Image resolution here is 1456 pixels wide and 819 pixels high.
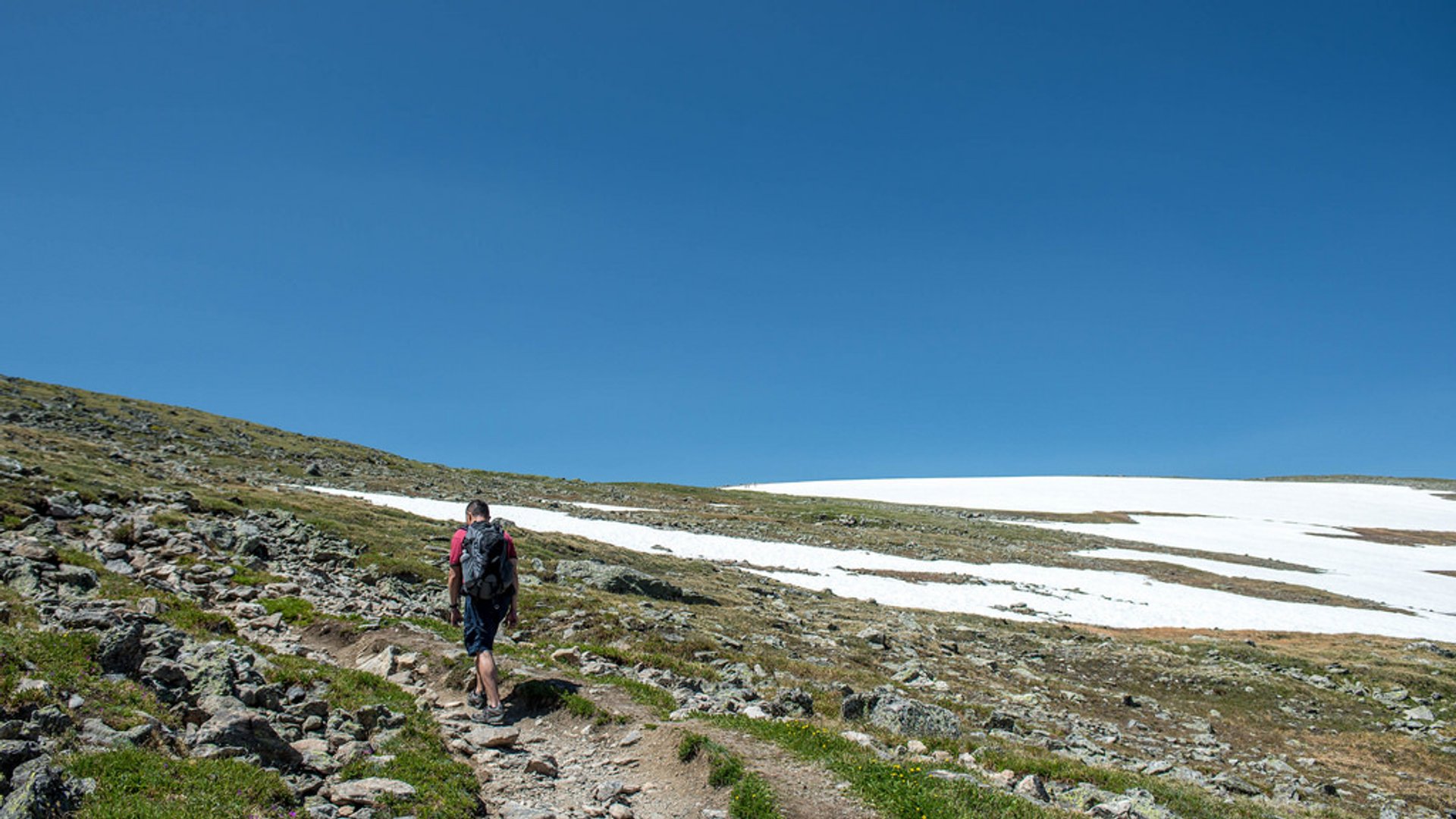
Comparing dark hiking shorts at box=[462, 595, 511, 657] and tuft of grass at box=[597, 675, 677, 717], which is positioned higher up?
dark hiking shorts at box=[462, 595, 511, 657]

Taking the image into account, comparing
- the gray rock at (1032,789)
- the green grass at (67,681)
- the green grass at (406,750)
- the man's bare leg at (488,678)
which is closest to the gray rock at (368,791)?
the green grass at (406,750)

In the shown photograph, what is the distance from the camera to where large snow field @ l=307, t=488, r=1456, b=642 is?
150 ft

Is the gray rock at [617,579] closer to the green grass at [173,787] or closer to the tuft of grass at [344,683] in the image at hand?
the tuft of grass at [344,683]

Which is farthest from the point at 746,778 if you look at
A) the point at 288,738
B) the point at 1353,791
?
the point at 1353,791

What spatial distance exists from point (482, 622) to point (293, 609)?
905 centimetres

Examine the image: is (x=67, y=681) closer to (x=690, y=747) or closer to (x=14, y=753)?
(x=14, y=753)

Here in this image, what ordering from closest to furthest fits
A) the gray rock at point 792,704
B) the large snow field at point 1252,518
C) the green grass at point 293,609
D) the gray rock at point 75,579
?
the gray rock at point 75,579 → the gray rock at point 792,704 → the green grass at point 293,609 → the large snow field at point 1252,518

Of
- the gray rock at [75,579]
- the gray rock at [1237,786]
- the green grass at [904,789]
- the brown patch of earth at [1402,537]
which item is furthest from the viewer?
the brown patch of earth at [1402,537]

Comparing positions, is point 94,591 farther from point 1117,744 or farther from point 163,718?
point 1117,744

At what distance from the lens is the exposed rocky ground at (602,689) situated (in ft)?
29.7

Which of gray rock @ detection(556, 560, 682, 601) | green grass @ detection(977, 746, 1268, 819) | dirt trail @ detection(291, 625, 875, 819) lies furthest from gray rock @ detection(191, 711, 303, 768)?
gray rock @ detection(556, 560, 682, 601)

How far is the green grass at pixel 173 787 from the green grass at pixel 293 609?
35.9 feet

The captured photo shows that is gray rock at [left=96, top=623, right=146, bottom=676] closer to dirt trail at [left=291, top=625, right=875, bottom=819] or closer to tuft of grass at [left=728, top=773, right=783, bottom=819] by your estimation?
dirt trail at [left=291, top=625, right=875, bottom=819]

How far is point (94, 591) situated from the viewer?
1401 cm
